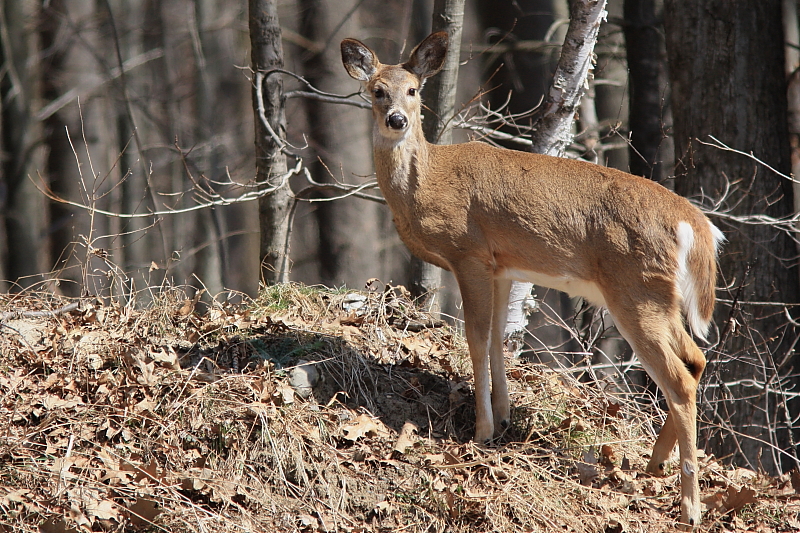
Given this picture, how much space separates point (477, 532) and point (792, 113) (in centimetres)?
737

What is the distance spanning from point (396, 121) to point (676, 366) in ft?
7.66

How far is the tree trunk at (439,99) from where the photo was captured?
23.0 ft

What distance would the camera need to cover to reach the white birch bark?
5996 millimetres

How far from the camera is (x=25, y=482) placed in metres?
4.28

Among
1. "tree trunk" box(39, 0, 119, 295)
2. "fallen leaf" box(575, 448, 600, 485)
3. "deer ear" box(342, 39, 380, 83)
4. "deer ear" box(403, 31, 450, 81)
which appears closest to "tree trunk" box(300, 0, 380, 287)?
"tree trunk" box(39, 0, 119, 295)

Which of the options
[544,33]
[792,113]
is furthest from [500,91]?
[792,113]

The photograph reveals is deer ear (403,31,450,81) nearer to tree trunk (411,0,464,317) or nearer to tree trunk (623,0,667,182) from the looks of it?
tree trunk (411,0,464,317)

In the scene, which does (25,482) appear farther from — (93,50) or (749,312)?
(93,50)

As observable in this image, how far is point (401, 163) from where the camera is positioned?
5500mm

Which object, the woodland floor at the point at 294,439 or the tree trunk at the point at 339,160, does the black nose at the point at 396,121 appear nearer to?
the woodland floor at the point at 294,439

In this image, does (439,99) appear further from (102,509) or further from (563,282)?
(102,509)

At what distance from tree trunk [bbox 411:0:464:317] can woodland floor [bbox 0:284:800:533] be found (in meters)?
0.98

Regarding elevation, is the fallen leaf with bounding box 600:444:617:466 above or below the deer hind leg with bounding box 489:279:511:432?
below

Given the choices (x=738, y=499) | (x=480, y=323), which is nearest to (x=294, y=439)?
(x=480, y=323)
